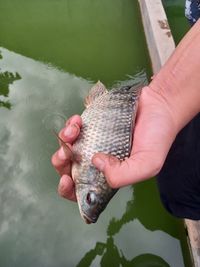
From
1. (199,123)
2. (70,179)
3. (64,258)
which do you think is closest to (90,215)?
(70,179)

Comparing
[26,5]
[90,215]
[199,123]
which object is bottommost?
[26,5]

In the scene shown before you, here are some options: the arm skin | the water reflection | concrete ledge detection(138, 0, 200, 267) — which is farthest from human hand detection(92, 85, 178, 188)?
concrete ledge detection(138, 0, 200, 267)

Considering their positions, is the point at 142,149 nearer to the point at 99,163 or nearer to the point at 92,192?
the point at 99,163

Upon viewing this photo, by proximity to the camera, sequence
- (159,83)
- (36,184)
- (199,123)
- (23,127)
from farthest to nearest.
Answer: (23,127)
(36,184)
(159,83)
(199,123)

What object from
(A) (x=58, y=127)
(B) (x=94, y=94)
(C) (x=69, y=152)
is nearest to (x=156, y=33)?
(A) (x=58, y=127)

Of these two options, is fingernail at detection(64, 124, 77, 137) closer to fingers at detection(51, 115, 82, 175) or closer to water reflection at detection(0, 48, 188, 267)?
fingers at detection(51, 115, 82, 175)

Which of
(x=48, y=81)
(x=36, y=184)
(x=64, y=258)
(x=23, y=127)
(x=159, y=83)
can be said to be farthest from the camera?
(x=48, y=81)

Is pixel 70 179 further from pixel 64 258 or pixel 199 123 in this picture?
pixel 64 258
